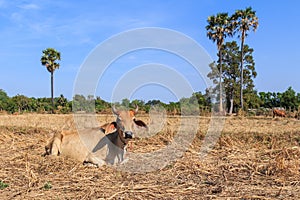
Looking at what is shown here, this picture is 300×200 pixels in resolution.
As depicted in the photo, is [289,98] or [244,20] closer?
[244,20]

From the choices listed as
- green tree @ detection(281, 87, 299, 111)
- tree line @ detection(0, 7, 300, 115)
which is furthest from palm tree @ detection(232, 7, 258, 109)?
green tree @ detection(281, 87, 299, 111)

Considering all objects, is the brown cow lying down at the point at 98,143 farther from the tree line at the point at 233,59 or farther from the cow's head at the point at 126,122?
the tree line at the point at 233,59

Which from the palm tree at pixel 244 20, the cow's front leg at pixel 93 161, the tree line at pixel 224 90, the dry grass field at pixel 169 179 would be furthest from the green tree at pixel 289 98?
the cow's front leg at pixel 93 161

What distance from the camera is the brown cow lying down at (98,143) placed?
685cm

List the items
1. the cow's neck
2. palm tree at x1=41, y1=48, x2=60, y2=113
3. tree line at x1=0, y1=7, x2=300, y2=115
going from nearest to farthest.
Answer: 1. the cow's neck
2. tree line at x1=0, y1=7, x2=300, y2=115
3. palm tree at x1=41, y1=48, x2=60, y2=113

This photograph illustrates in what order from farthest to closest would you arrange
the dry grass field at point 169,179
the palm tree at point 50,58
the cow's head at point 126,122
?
the palm tree at point 50,58, the cow's head at point 126,122, the dry grass field at point 169,179

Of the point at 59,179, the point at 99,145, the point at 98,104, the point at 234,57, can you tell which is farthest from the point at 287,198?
the point at 234,57

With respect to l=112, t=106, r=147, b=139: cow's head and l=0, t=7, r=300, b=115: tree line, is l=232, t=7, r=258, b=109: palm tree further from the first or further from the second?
l=112, t=106, r=147, b=139: cow's head

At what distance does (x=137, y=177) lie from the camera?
5816mm

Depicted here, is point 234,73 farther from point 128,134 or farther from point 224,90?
point 128,134

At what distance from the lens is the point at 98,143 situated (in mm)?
7211

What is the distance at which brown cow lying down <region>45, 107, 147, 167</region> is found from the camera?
6.85 m

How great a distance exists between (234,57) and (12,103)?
2948 cm

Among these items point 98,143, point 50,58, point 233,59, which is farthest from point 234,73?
point 98,143
